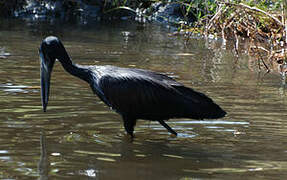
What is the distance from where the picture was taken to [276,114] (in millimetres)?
6461

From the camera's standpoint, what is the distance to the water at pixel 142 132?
4.54 m

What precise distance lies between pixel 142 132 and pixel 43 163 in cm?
153

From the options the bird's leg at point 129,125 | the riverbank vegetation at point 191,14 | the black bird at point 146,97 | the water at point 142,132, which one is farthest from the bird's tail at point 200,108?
the riverbank vegetation at point 191,14

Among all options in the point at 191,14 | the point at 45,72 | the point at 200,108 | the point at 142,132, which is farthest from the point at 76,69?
the point at 191,14

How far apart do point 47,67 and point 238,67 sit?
460 centimetres

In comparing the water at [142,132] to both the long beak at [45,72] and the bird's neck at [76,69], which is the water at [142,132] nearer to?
the long beak at [45,72]

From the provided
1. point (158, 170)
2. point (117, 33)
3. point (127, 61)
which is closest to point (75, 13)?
point (117, 33)

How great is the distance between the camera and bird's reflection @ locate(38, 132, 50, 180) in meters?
4.32

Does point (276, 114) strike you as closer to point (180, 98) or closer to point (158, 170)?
point (180, 98)

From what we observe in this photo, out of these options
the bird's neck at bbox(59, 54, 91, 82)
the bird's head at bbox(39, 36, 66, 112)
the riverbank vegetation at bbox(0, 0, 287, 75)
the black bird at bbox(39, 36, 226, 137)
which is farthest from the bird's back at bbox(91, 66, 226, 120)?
the riverbank vegetation at bbox(0, 0, 287, 75)

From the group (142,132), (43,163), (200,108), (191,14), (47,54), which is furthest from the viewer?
(191,14)

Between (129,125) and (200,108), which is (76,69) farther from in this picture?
(200,108)

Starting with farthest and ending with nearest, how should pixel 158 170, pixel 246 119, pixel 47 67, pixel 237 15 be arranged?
pixel 237 15
pixel 246 119
pixel 47 67
pixel 158 170

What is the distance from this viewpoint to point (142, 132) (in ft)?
19.5
